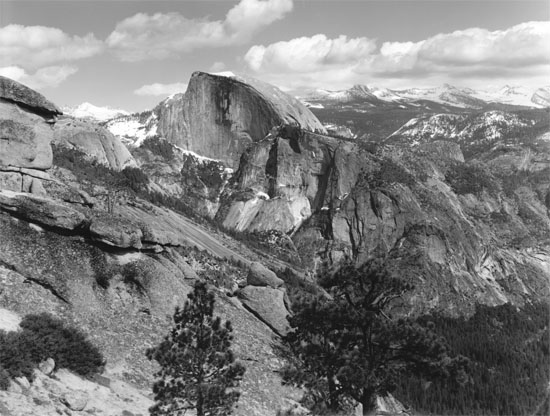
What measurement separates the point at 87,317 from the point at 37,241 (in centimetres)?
578

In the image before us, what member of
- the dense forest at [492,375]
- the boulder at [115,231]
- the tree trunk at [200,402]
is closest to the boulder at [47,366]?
the tree trunk at [200,402]

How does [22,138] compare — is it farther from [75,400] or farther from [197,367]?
[197,367]

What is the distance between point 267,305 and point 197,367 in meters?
19.2

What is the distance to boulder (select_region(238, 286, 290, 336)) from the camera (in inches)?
1612

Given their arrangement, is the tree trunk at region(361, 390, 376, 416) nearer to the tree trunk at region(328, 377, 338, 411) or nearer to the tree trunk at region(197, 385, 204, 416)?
the tree trunk at region(328, 377, 338, 411)

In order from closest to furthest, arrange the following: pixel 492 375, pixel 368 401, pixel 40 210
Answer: pixel 368 401 < pixel 40 210 < pixel 492 375

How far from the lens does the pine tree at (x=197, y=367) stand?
22297mm

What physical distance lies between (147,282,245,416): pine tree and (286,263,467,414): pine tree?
344 centimetres

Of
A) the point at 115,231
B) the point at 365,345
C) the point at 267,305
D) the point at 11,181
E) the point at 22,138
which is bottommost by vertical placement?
the point at 267,305

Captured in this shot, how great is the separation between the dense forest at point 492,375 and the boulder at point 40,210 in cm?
9402

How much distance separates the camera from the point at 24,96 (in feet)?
136

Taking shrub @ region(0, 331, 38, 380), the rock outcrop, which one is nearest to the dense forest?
the rock outcrop

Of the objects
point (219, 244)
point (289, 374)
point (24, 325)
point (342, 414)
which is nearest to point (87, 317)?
point (24, 325)

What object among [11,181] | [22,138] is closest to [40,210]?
[11,181]
